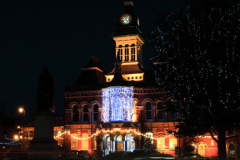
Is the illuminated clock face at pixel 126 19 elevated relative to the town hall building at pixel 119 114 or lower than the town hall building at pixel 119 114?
elevated

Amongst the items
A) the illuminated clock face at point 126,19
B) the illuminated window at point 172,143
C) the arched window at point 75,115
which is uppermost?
the illuminated clock face at point 126,19

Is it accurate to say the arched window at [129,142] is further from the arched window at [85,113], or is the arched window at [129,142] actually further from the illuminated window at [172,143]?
the arched window at [85,113]

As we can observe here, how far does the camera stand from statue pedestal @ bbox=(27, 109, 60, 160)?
21.2 m

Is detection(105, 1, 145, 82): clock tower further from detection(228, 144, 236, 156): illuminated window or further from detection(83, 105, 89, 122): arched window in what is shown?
detection(228, 144, 236, 156): illuminated window

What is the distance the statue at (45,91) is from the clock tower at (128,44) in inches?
1275

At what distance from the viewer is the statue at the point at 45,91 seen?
22281 millimetres

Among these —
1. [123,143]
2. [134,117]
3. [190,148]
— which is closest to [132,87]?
[134,117]

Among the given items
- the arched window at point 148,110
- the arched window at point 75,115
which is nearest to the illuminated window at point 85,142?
the arched window at point 75,115

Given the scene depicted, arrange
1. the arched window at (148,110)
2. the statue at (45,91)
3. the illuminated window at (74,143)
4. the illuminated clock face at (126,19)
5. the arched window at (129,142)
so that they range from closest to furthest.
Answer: the statue at (45,91), the arched window at (129,142), the arched window at (148,110), the illuminated window at (74,143), the illuminated clock face at (126,19)

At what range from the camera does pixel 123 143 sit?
4969 cm

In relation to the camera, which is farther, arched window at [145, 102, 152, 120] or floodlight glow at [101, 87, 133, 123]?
arched window at [145, 102, 152, 120]

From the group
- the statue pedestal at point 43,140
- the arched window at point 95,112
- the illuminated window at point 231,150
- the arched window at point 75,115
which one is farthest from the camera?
the arched window at point 75,115

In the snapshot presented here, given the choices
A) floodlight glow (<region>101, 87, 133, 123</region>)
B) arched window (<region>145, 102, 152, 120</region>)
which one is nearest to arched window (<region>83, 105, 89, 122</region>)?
floodlight glow (<region>101, 87, 133, 123</region>)

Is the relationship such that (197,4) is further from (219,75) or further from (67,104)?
(67,104)
